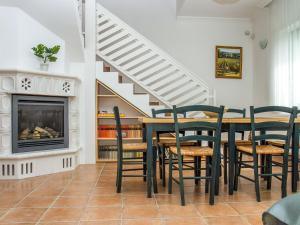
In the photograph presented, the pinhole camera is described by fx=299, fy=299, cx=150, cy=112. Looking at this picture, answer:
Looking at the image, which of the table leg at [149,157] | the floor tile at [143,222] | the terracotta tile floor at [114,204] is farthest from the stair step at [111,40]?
the floor tile at [143,222]

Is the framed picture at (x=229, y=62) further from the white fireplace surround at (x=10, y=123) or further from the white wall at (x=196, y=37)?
the white fireplace surround at (x=10, y=123)

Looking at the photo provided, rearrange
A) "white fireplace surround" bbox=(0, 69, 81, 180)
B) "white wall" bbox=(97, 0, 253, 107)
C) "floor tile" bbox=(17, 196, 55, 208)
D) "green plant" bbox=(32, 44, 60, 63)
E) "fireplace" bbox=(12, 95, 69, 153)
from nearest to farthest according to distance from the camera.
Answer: "floor tile" bbox=(17, 196, 55, 208) → "white fireplace surround" bbox=(0, 69, 81, 180) → "fireplace" bbox=(12, 95, 69, 153) → "green plant" bbox=(32, 44, 60, 63) → "white wall" bbox=(97, 0, 253, 107)

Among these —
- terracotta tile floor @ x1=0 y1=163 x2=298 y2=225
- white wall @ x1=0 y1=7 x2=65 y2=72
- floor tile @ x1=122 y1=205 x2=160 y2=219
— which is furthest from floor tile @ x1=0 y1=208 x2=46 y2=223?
white wall @ x1=0 y1=7 x2=65 y2=72

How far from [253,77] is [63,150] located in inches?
161

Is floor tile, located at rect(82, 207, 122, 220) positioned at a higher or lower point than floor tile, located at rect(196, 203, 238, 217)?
higher

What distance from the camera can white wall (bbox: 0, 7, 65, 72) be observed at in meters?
3.97

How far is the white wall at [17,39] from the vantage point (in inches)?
156

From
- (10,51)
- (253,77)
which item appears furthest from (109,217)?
(253,77)

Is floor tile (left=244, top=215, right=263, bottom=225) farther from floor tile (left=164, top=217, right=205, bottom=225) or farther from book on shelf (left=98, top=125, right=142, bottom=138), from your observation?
book on shelf (left=98, top=125, right=142, bottom=138)

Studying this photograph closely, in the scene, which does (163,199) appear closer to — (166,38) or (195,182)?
(195,182)

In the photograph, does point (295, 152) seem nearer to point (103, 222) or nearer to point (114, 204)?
point (114, 204)

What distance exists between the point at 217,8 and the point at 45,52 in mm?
3276

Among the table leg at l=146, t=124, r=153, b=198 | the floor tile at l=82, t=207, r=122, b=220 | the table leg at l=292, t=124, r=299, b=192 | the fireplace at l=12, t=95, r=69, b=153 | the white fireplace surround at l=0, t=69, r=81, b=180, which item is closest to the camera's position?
the floor tile at l=82, t=207, r=122, b=220

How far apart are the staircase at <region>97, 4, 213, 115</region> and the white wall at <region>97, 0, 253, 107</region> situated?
0.87 meters
